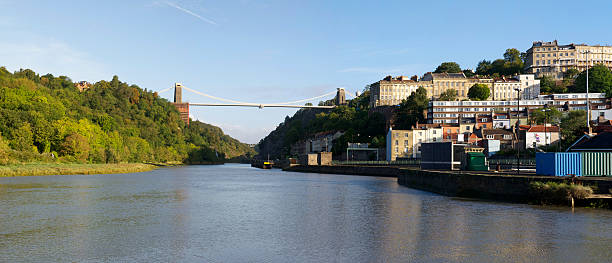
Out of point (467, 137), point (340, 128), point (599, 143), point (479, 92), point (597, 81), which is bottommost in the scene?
point (599, 143)

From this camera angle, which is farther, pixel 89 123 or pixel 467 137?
pixel 89 123

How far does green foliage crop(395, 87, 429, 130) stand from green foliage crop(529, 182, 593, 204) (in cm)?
7431

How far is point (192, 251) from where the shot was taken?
1359 cm

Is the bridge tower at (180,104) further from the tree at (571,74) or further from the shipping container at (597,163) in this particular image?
the shipping container at (597,163)

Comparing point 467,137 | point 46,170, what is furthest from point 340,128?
point 46,170

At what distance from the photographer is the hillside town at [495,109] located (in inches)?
2635

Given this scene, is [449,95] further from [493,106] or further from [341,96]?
[341,96]

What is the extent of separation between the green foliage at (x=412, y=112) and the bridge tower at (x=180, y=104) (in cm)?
6785

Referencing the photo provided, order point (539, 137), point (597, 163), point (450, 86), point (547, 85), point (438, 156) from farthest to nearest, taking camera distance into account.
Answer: point (450, 86), point (547, 85), point (539, 137), point (438, 156), point (597, 163)

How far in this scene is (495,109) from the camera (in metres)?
98.1

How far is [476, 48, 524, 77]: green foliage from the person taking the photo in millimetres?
136875

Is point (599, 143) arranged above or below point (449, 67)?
below

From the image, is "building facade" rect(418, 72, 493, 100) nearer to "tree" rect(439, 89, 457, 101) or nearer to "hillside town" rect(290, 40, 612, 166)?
"hillside town" rect(290, 40, 612, 166)

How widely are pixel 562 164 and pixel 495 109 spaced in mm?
77468
